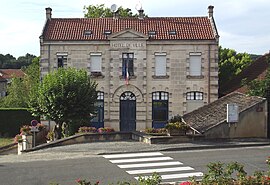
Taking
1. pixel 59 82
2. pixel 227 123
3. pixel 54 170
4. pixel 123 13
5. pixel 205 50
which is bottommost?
pixel 54 170

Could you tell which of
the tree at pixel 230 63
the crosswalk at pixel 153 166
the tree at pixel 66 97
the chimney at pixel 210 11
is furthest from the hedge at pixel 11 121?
the crosswalk at pixel 153 166

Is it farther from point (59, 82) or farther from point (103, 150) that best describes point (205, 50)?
point (103, 150)

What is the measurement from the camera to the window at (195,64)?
28.6m

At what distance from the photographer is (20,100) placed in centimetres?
4050

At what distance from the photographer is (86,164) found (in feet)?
47.6

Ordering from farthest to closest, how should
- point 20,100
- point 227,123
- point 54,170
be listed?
1. point 20,100
2. point 227,123
3. point 54,170

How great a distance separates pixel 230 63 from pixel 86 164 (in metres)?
25.3

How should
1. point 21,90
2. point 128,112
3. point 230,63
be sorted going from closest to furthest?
point 128,112
point 230,63
point 21,90

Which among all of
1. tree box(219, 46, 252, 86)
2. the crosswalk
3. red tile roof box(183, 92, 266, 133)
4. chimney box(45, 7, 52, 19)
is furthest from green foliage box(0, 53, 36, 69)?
the crosswalk

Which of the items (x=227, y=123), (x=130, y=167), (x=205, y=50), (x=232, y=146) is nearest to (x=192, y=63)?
(x=205, y=50)

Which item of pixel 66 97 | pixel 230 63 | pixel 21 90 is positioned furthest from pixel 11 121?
pixel 230 63

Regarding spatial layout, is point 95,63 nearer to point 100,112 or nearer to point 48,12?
point 100,112

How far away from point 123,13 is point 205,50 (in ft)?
50.7

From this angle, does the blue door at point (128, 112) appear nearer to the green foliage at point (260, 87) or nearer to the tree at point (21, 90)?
the green foliage at point (260, 87)
